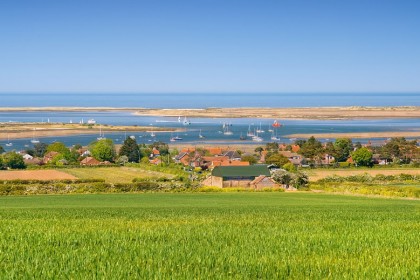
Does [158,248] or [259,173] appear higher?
[158,248]

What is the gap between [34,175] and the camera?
66.1m

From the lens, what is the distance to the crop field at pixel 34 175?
207 feet

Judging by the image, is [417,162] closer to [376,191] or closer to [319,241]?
[376,191]

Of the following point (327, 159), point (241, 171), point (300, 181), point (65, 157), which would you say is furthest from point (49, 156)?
point (300, 181)

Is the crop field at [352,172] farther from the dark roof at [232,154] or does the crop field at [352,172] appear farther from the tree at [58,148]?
the tree at [58,148]

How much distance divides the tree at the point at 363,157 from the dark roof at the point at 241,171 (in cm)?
2323

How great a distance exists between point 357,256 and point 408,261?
817mm

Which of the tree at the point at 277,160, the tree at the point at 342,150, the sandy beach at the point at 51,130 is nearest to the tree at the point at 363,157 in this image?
the tree at the point at 342,150

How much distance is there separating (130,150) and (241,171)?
2847cm

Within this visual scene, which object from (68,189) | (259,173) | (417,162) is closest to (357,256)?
(68,189)

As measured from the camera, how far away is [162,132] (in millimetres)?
156875

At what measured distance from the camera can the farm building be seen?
6375 centimetres

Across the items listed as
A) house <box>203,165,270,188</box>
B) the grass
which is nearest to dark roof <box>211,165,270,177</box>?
house <box>203,165,270,188</box>

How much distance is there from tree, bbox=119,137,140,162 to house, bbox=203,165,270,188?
26.4 metres
